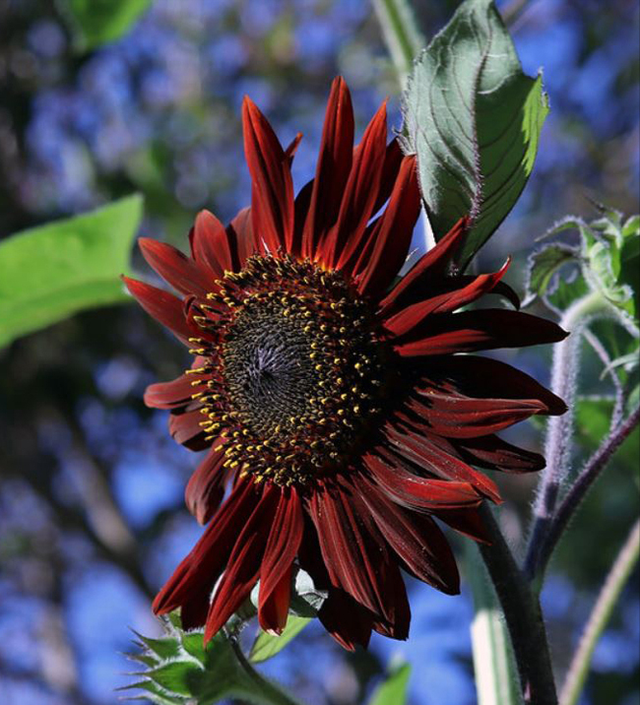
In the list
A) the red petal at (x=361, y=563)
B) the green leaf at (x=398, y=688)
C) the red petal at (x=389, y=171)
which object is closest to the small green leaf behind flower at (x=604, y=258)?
the red petal at (x=389, y=171)

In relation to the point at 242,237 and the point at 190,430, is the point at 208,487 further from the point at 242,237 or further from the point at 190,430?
the point at 242,237

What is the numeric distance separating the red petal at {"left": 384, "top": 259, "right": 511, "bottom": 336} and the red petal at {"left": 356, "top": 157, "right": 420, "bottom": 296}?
0.11 feet

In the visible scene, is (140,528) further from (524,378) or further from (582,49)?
(524,378)

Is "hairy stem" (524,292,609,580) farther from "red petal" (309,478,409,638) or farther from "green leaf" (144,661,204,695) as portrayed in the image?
"green leaf" (144,661,204,695)

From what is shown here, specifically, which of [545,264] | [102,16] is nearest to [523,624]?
[545,264]

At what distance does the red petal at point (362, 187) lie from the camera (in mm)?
738

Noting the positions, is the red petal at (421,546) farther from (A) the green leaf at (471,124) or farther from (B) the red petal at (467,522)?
(A) the green leaf at (471,124)

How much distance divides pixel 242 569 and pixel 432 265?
10.0 inches

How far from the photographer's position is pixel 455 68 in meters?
0.66

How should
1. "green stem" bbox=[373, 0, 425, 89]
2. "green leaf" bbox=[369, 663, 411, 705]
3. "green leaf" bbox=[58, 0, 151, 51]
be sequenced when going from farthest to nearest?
"green leaf" bbox=[58, 0, 151, 51] → "green leaf" bbox=[369, 663, 411, 705] → "green stem" bbox=[373, 0, 425, 89]

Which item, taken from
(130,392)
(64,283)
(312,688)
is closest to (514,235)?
(130,392)

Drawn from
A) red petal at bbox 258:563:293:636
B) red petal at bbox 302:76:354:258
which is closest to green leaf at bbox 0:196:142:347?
red petal at bbox 302:76:354:258

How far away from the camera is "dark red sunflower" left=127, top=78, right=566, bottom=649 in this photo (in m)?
0.68

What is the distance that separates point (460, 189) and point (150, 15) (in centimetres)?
415
